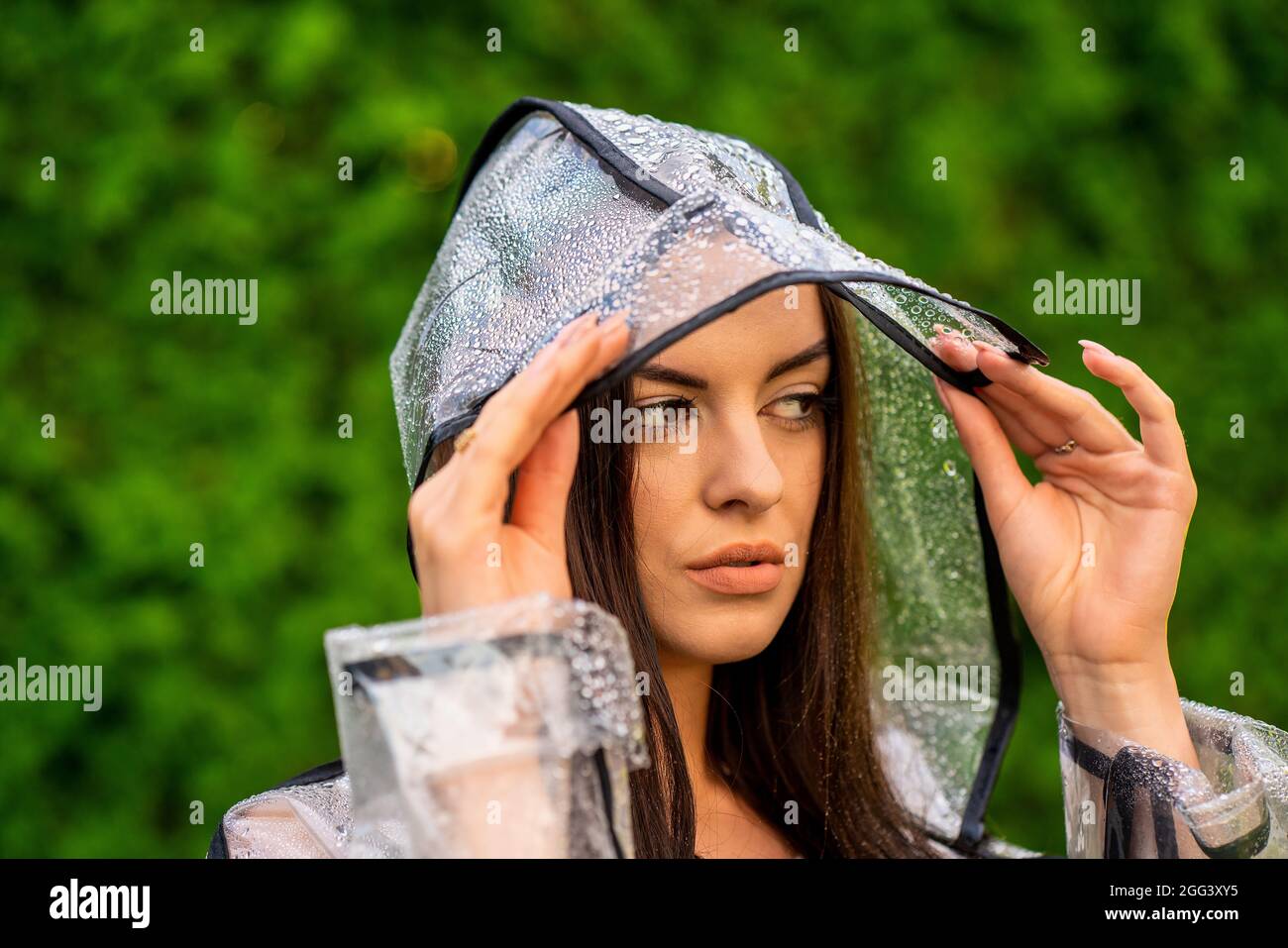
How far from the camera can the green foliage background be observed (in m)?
2.22

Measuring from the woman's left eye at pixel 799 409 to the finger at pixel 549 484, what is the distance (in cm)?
31

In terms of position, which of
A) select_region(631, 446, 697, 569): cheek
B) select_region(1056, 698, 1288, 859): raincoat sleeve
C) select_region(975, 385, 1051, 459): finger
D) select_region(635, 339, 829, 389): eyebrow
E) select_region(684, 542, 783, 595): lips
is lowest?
select_region(1056, 698, 1288, 859): raincoat sleeve

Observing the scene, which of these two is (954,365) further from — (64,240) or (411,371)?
(64,240)

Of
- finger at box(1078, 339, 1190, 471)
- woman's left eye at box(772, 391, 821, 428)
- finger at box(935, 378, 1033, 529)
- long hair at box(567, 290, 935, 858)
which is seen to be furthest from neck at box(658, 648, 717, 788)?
finger at box(1078, 339, 1190, 471)

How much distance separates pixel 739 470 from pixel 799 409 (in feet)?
0.56

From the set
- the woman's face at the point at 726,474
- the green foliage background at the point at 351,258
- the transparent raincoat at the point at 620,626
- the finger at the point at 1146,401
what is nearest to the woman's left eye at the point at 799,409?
the woman's face at the point at 726,474

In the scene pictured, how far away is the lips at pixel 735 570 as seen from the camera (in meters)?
1.33

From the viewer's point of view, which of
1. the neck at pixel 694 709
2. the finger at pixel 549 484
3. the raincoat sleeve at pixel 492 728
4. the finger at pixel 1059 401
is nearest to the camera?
the raincoat sleeve at pixel 492 728

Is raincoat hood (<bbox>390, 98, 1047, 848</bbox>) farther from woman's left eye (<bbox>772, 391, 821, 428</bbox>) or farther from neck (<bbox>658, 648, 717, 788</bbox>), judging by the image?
neck (<bbox>658, 648, 717, 788</bbox>)

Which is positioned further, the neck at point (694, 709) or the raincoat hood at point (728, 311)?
the neck at point (694, 709)

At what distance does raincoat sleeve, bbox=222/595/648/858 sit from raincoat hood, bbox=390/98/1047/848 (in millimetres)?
240

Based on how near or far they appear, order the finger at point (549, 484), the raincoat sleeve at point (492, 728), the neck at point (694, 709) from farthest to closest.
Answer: the neck at point (694, 709) < the finger at point (549, 484) < the raincoat sleeve at point (492, 728)

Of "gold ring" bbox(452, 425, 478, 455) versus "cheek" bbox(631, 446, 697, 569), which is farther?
"cheek" bbox(631, 446, 697, 569)

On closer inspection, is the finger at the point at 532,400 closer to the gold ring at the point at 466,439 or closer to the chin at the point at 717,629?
the gold ring at the point at 466,439
